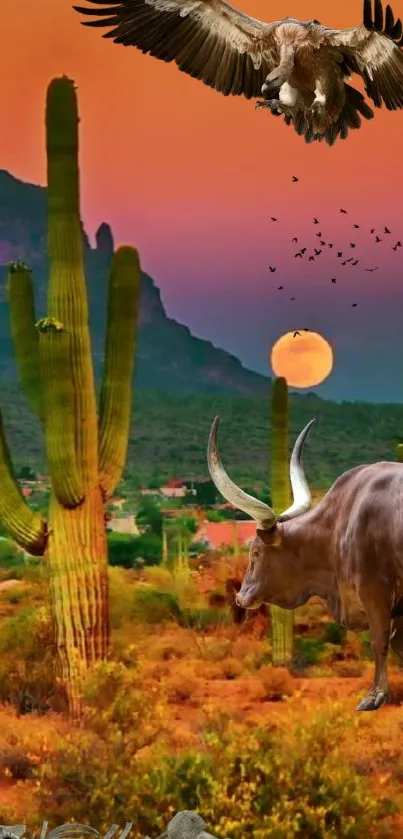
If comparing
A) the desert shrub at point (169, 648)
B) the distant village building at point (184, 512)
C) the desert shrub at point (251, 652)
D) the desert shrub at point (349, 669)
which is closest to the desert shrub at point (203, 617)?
the desert shrub at point (169, 648)

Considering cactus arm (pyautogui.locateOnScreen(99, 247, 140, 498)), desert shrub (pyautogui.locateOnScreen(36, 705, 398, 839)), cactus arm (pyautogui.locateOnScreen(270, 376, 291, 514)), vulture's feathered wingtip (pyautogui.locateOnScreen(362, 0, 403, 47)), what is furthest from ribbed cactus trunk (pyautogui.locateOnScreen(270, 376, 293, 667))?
vulture's feathered wingtip (pyautogui.locateOnScreen(362, 0, 403, 47))

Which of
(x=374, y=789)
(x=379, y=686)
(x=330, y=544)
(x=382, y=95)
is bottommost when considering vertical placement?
(x=374, y=789)

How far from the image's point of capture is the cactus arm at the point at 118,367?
4.96m

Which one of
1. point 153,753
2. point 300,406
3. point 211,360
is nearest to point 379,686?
point 153,753

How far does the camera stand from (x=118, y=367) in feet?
16.4

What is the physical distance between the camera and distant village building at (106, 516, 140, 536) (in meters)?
9.38

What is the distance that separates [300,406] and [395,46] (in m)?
8.55

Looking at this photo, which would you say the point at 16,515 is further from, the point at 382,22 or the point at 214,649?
the point at 382,22

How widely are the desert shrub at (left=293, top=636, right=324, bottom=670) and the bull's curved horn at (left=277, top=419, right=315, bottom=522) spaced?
3.33m

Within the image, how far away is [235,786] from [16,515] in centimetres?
171

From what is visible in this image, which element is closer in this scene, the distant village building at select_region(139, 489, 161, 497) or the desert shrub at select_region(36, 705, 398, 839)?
the desert shrub at select_region(36, 705, 398, 839)

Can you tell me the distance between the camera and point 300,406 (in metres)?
10.9

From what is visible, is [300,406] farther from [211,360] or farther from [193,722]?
[193,722]

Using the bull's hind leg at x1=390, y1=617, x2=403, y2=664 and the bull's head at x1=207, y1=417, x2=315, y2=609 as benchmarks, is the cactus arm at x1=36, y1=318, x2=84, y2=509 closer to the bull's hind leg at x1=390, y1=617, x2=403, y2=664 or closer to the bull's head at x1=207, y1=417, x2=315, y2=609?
the bull's head at x1=207, y1=417, x2=315, y2=609
